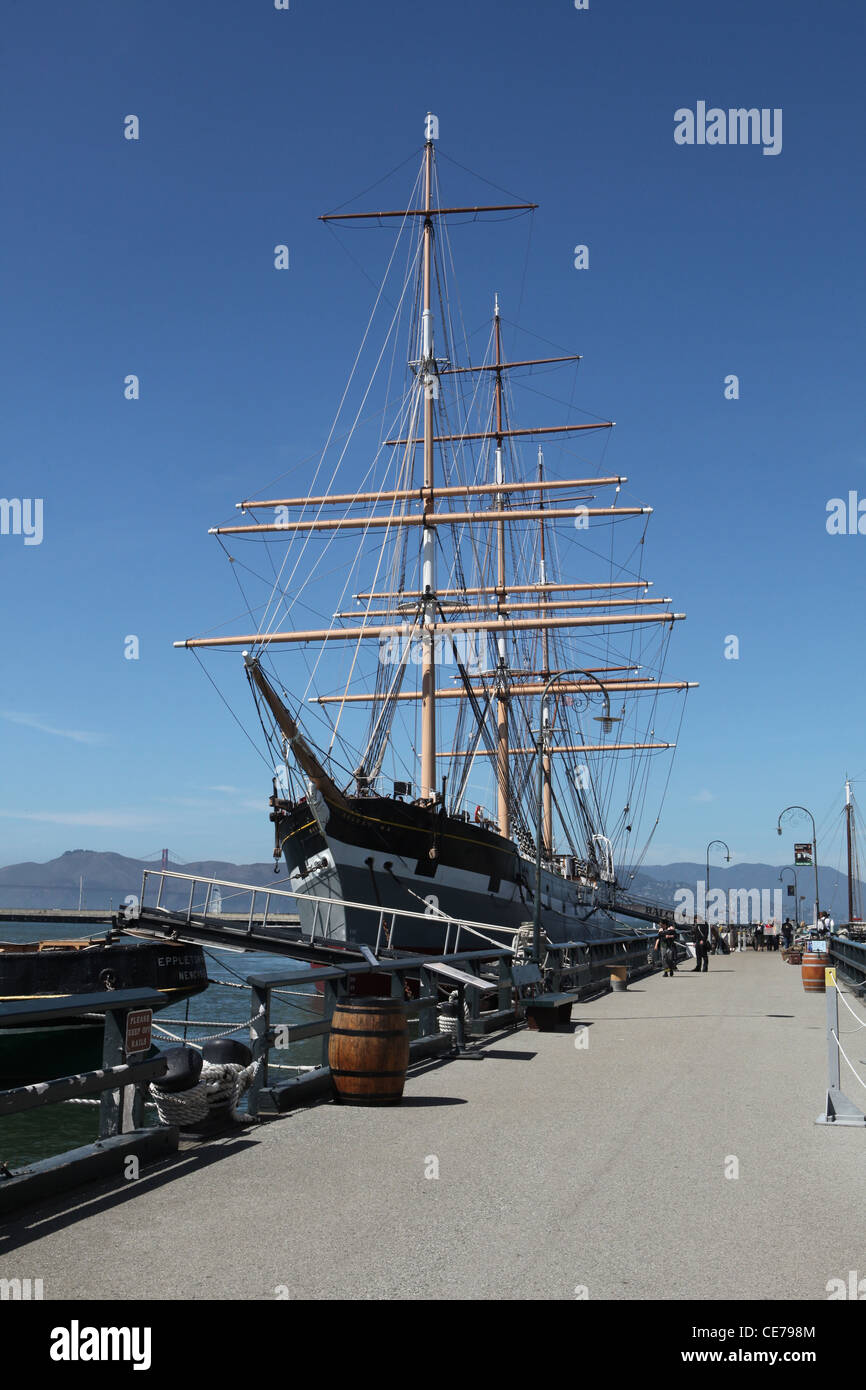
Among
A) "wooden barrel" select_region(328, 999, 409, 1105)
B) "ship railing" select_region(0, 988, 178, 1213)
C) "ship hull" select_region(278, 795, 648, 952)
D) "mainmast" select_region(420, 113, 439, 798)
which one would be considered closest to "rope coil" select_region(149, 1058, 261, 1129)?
"ship railing" select_region(0, 988, 178, 1213)

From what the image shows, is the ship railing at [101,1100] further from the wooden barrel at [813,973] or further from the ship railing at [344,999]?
the wooden barrel at [813,973]

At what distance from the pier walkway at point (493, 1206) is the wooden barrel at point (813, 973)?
16.7 meters

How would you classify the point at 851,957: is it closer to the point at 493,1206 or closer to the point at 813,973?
the point at 813,973

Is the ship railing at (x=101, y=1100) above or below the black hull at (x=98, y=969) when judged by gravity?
above

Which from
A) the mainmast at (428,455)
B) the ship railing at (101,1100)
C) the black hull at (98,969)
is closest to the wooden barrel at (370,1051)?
the ship railing at (101,1100)

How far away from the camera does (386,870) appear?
126 ft

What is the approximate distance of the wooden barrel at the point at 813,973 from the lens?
92.6ft

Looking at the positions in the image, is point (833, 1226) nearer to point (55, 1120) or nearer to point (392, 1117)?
point (392, 1117)

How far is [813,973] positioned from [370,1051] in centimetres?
2032

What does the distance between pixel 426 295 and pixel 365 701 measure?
2326cm

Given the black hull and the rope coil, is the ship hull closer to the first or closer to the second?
the black hull

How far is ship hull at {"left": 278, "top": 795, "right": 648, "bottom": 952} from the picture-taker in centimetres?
3725
